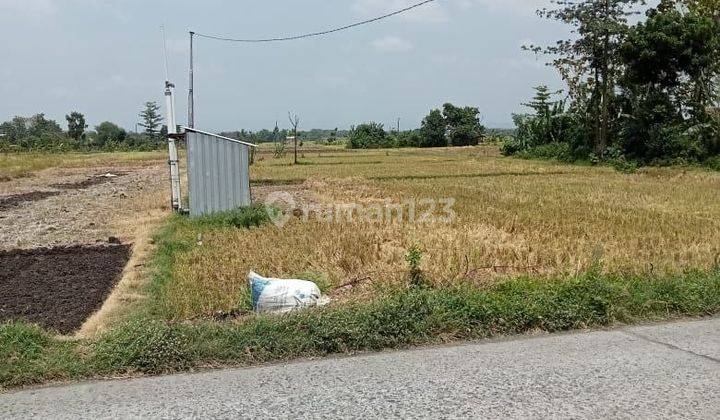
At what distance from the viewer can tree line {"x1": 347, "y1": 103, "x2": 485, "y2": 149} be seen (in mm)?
65250

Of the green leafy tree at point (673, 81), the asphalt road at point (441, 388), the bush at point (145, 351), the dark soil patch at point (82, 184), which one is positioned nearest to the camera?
the asphalt road at point (441, 388)

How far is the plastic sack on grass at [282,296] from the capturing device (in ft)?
16.3

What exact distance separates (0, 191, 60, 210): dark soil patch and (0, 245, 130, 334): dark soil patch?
800cm

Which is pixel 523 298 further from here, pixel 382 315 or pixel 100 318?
pixel 100 318

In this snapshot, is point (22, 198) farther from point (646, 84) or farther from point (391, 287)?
point (646, 84)

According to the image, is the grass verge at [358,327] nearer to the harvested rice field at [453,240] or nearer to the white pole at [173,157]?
the harvested rice field at [453,240]

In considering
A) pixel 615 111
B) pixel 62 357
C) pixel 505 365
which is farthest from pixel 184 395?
pixel 615 111

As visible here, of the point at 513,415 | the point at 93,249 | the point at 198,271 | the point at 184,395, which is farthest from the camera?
the point at 93,249

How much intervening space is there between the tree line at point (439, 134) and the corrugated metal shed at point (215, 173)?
53295 mm

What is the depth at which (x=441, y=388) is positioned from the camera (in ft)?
11.3

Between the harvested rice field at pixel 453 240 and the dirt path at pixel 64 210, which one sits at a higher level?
the harvested rice field at pixel 453 240

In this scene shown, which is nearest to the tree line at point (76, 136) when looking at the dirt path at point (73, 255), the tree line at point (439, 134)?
the tree line at point (439, 134)

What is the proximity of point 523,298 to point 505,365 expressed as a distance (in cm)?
123

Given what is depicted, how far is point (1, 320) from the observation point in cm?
527
